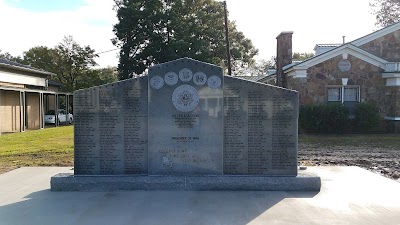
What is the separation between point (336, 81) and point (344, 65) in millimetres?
994

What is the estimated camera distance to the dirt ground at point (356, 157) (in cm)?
1016

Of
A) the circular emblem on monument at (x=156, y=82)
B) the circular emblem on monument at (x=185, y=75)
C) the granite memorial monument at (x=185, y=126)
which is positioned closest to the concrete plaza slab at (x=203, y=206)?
the granite memorial monument at (x=185, y=126)

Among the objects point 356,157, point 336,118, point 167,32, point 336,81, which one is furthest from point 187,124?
point 167,32

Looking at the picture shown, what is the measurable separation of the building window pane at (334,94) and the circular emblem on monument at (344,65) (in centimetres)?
117

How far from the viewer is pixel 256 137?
7258 mm

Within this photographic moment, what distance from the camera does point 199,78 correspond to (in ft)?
23.7

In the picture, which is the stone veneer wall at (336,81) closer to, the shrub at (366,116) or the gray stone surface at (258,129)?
the shrub at (366,116)

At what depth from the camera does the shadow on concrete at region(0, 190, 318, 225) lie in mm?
5293

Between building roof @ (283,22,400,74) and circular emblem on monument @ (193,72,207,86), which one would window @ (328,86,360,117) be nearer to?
building roof @ (283,22,400,74)

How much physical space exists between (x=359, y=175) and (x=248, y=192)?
3401 mm

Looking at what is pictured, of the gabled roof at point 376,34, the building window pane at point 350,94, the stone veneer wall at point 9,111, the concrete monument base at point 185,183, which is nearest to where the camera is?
the concrete monument base at point 185,183

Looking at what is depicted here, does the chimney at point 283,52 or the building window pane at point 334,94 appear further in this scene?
the chimney at point 283,52

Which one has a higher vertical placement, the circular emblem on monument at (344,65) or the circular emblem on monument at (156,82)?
the circular emblem on monument at (344,65)

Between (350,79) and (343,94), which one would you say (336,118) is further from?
(350,79)
